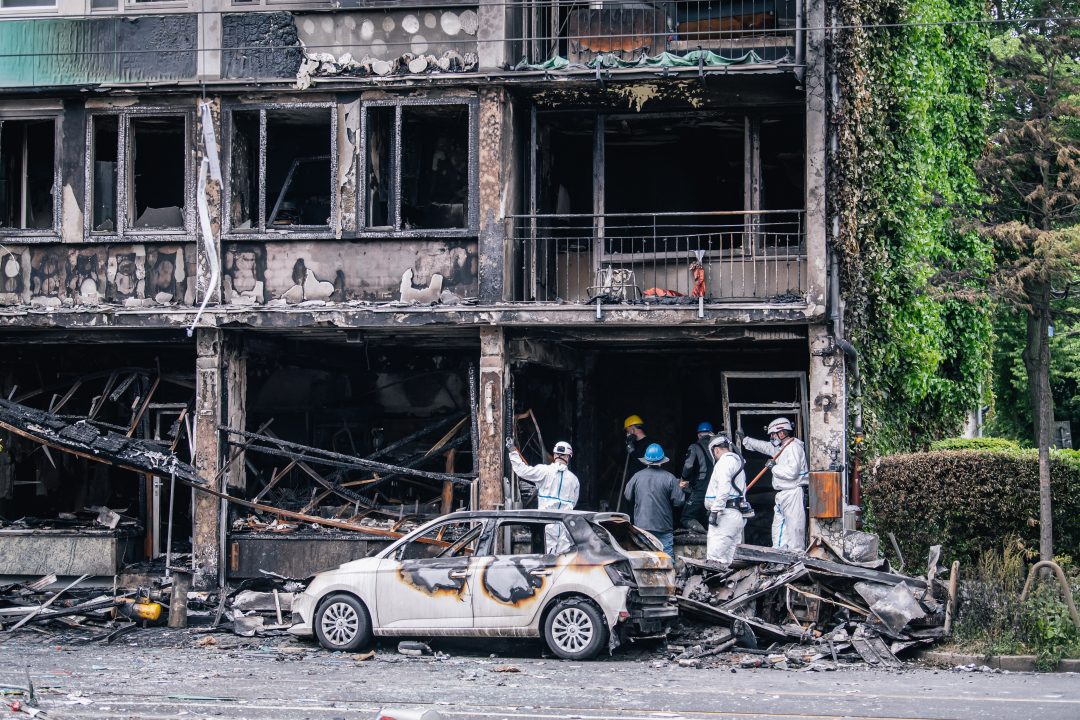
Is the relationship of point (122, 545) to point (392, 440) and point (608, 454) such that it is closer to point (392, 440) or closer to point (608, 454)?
point (392, 440)

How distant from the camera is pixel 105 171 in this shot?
64.1 feet

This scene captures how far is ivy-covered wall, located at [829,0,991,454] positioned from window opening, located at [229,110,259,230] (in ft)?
25.5

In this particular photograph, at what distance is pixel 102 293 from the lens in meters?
19.1

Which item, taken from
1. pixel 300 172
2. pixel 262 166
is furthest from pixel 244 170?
pixel 300 172

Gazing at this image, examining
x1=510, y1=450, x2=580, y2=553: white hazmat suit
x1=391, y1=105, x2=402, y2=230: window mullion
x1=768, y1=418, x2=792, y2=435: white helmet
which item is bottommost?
x1=510, y1=450, x2=580, y2=553: white hazmat suit

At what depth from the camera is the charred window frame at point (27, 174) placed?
20.1 m

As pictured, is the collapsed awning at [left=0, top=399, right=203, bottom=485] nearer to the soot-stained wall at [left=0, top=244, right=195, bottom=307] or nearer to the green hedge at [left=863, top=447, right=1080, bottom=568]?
the soot-stained wall at [left=0, top=244, right=195, bottom=307]

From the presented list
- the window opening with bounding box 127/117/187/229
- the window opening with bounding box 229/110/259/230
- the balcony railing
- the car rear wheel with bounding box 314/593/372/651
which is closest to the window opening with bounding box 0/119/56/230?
the window opening with bounding box 127/117/187/229

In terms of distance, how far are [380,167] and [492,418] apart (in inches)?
150

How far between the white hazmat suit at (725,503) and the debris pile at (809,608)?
1.22 metres

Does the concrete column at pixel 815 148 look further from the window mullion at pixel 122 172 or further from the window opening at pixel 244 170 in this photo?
the window mullion at pixel 122 172

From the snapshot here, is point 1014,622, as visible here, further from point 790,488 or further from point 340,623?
point 340,623

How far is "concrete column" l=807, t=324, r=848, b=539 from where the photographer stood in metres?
17.5

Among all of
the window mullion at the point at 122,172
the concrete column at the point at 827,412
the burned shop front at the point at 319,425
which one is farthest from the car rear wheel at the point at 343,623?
the window mullion at the point at 122,172
